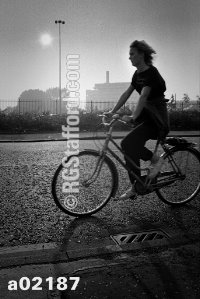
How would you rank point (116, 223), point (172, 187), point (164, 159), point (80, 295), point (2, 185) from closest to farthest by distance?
point (80, 295) → point (116, 223) → point (164, 159) → point (172, 187) → point (2, 185)

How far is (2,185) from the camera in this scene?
18.4 ft

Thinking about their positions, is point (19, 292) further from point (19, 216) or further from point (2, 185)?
point (2, 185)

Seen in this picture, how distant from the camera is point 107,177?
4133 millimetres

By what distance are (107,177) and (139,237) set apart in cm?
83

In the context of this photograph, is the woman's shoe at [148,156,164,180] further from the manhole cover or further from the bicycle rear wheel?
the manhole cover

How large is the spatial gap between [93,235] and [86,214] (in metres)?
0.60

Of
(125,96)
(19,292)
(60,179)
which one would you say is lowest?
(19,292)

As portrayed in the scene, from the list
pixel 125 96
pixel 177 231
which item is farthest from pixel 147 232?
pixel 125 96

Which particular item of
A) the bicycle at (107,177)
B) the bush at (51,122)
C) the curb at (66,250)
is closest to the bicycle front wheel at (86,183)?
the bicycle at (107,177)

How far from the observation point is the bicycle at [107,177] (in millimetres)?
4184

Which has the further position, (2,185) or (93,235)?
(2,185)

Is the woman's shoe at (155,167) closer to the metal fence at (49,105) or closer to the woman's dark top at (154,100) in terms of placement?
the woman's dark top at (154,100)

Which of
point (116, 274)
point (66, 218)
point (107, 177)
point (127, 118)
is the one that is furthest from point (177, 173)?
point (116, 274)

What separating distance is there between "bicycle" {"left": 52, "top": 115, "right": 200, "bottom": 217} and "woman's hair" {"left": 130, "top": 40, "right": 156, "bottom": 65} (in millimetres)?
781
